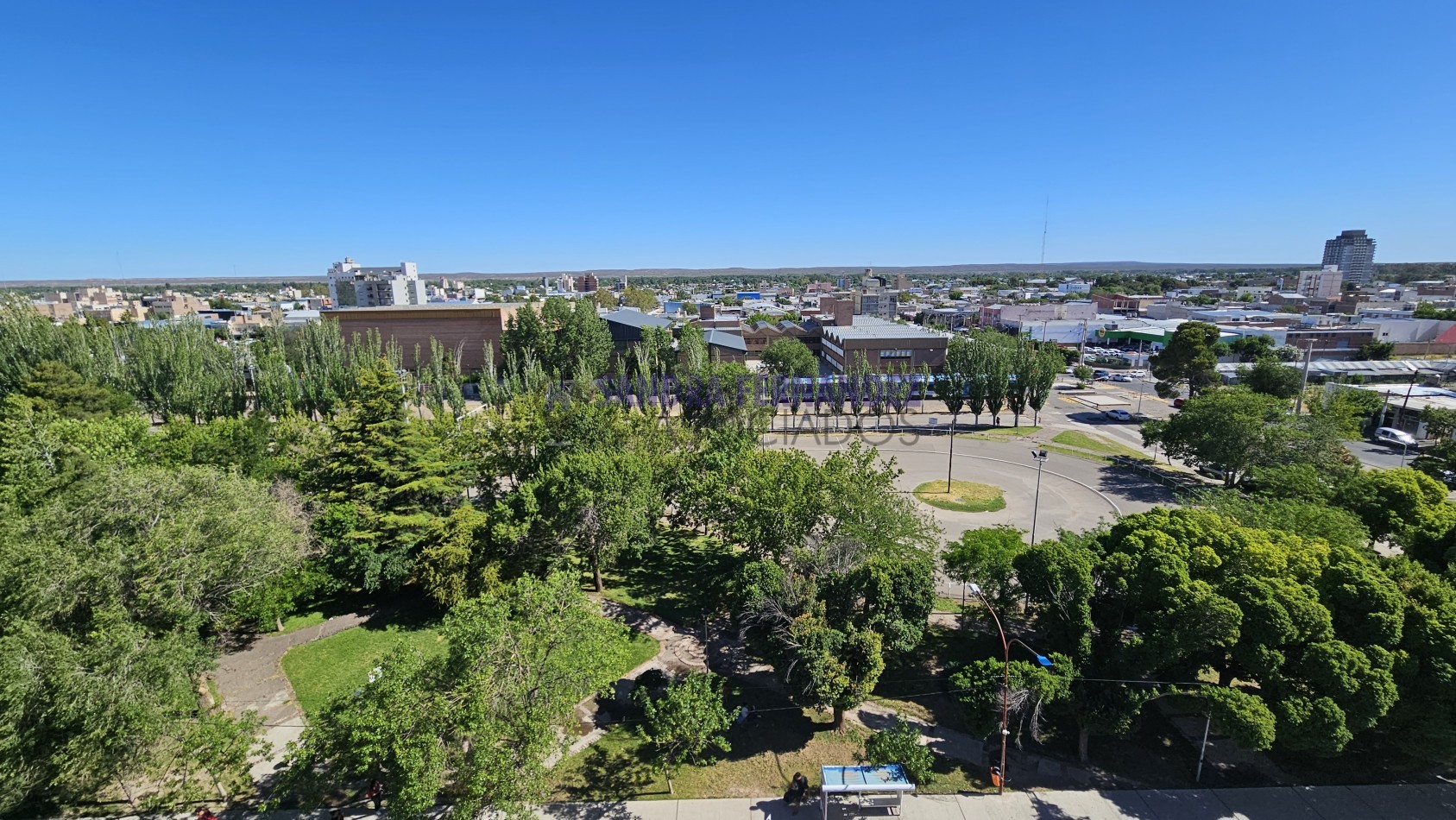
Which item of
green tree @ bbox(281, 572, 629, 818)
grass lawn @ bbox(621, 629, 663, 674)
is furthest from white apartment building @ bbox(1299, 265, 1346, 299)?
green tree @ bbox(281, 572, 629, 818)

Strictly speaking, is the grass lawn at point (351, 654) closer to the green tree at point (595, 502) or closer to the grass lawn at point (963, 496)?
the green tree at point (595, 502)

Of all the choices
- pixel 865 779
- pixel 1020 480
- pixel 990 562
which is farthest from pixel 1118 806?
pixel 1020 480

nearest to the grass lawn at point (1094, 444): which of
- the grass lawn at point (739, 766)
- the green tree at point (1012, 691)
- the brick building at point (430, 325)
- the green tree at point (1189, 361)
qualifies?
the green tree at point (1189, 361)

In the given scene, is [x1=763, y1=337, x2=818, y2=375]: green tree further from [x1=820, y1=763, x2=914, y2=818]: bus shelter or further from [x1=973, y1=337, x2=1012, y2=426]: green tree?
[x1=820, y1=763, x2=914, y2=818]: bus shelter

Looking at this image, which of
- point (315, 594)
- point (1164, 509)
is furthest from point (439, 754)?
point (1164, 509)

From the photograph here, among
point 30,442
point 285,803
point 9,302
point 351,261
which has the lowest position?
point 285,803

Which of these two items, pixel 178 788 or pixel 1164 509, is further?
pixel 1164 509

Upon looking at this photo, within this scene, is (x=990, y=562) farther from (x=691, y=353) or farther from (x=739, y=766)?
(x=691, y=353)

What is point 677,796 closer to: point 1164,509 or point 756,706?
point 756,706
